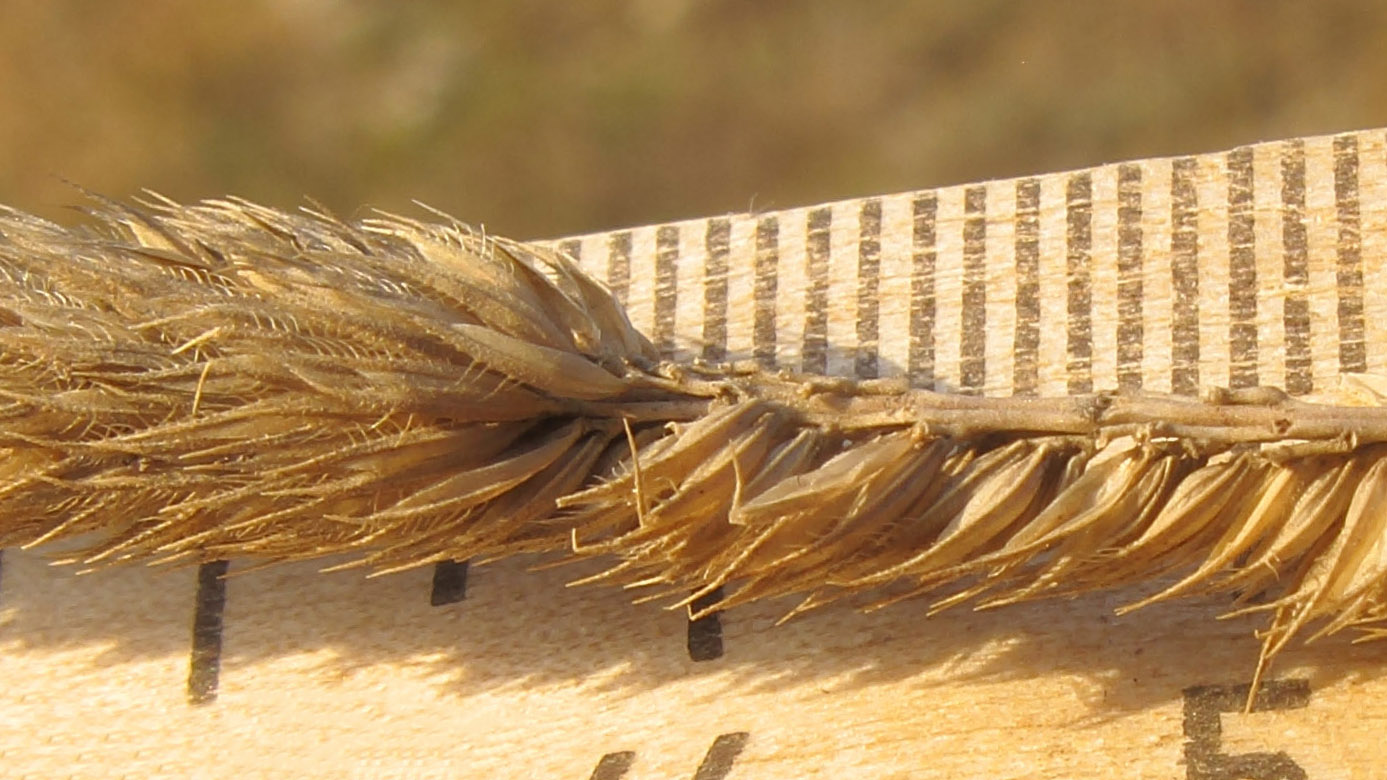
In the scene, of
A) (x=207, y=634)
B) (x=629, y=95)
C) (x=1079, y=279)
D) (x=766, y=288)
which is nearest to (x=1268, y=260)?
(x=1079, y=279)

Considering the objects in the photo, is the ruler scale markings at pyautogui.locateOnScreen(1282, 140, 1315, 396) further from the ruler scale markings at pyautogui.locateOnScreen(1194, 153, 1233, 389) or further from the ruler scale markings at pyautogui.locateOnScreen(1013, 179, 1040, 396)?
the ruler scale markings at pyautogui.locateOnScreen(1013, 179, 1040, 396)

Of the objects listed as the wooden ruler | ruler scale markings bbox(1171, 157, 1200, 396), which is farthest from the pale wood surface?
ruler scale markings bbox(1171, 157, 1200, 396)

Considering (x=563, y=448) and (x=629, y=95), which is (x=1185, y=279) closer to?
(x=563, y=448)

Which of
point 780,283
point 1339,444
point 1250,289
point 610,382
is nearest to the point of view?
point 1339,444

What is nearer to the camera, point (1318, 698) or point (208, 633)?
point (1318, 698)

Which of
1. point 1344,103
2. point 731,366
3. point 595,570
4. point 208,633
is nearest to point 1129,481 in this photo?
point 731,366

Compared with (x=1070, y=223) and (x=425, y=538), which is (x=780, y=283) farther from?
(x=425, y=538)
